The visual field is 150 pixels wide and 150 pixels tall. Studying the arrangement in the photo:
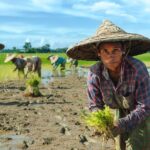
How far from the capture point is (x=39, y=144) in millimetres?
8086

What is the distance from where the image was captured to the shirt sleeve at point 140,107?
478cm

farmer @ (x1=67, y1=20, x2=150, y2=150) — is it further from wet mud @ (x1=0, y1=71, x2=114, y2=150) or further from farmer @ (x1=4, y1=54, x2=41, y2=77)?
farmer @ (x1=4, y1=54, x2=41, y2=77)

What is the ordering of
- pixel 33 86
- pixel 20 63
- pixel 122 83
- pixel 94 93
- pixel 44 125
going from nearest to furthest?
pixel 122 83, pixel 94 93, pixel 44 125, pixel 33 86, pixel 20 63

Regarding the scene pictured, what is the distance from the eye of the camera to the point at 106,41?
4852 mm

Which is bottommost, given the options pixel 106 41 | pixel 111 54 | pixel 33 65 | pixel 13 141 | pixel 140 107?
pixel 13 141

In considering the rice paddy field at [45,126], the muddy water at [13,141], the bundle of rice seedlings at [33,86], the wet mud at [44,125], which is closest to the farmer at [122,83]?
the rice paddy field at [45,126]

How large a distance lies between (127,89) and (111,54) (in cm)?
38

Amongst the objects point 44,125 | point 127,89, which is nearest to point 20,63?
point 44,125

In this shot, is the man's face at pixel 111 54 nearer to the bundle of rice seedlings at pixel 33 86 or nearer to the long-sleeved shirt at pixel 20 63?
the bundle of rice seedlings at pixel 33 86

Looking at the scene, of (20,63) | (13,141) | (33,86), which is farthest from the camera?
(20,63)

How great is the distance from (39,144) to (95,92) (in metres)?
3.19

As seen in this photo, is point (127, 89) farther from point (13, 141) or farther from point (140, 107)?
point (13, 141)

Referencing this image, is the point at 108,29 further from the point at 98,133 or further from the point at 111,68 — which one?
the point at 98,133

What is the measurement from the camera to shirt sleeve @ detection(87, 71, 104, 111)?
5.10 metres
